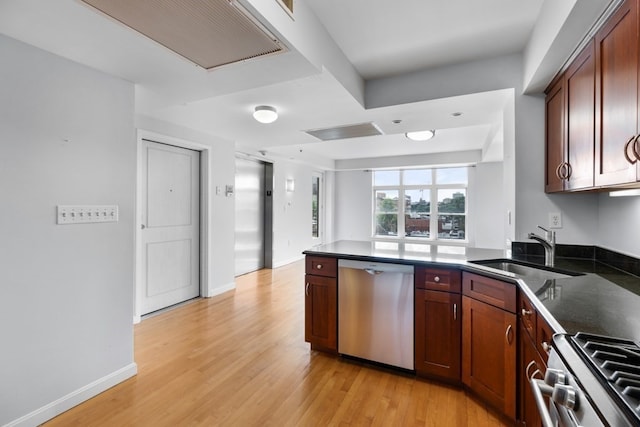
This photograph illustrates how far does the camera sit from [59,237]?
1.83 m

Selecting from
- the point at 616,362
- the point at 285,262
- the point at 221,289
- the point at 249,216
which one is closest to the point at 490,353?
the point at 616,362

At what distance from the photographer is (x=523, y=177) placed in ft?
7.64

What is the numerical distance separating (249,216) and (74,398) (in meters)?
3.75

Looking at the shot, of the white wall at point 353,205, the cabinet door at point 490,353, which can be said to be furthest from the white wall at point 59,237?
the white wall at point 353,205

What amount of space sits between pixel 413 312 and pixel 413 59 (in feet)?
6.60

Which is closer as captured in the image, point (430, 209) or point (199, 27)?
point (199, 27)

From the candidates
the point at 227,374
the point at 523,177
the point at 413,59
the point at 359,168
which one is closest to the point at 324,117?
the point at 413,59

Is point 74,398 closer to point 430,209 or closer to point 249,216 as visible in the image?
point 249,216

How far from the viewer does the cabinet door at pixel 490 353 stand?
66.2 inches

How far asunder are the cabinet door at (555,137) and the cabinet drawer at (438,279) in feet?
2.94

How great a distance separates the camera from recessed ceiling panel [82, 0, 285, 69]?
1.37 metres

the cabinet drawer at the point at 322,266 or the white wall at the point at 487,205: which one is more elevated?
the white wall at the point at 487,205

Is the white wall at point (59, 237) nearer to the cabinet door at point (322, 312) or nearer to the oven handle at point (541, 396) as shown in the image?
the cabinet door at point (322, 312)

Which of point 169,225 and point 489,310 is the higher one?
point 169,225
